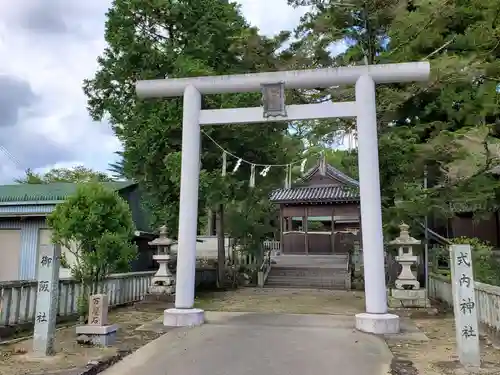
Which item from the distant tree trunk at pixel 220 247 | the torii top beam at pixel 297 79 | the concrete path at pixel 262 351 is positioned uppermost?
the torii top beam at pixel 297 79

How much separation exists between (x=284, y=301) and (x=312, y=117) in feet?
22.5

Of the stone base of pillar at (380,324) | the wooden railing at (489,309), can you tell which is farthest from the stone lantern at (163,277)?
the wooden railing at (489,309)

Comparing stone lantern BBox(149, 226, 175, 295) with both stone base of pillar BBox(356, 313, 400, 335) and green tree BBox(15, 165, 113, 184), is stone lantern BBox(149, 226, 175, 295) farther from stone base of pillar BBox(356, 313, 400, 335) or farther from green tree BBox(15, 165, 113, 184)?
green tree BBox(15, 165, 113, 184)

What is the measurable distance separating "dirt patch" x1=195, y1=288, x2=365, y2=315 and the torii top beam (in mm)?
5767

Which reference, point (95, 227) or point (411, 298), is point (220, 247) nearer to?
point (411, 298)

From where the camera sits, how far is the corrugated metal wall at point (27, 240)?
14.0 metres

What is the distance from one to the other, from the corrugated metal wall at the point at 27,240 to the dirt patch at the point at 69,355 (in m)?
5.99

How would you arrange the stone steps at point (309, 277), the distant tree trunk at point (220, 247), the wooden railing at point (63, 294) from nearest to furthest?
the wooden railing at point (63, 294) → the distant tree trunk at point (220, 247) → the stone steps at point (309, 277)

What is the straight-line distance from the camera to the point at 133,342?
7.75m

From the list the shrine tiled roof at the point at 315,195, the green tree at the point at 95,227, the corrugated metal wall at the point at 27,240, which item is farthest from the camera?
the shrine tiled roof at the point at 315,195

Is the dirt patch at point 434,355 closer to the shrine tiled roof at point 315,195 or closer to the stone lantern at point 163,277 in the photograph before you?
the stone lantern at point 163,277

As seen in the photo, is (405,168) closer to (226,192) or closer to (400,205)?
(400,205)

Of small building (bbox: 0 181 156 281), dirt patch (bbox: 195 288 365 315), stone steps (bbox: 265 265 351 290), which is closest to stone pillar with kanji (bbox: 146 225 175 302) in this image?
dirt patch (bbox: 195 288 365 315)

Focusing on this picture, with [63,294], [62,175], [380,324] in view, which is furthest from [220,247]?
[62,175]
